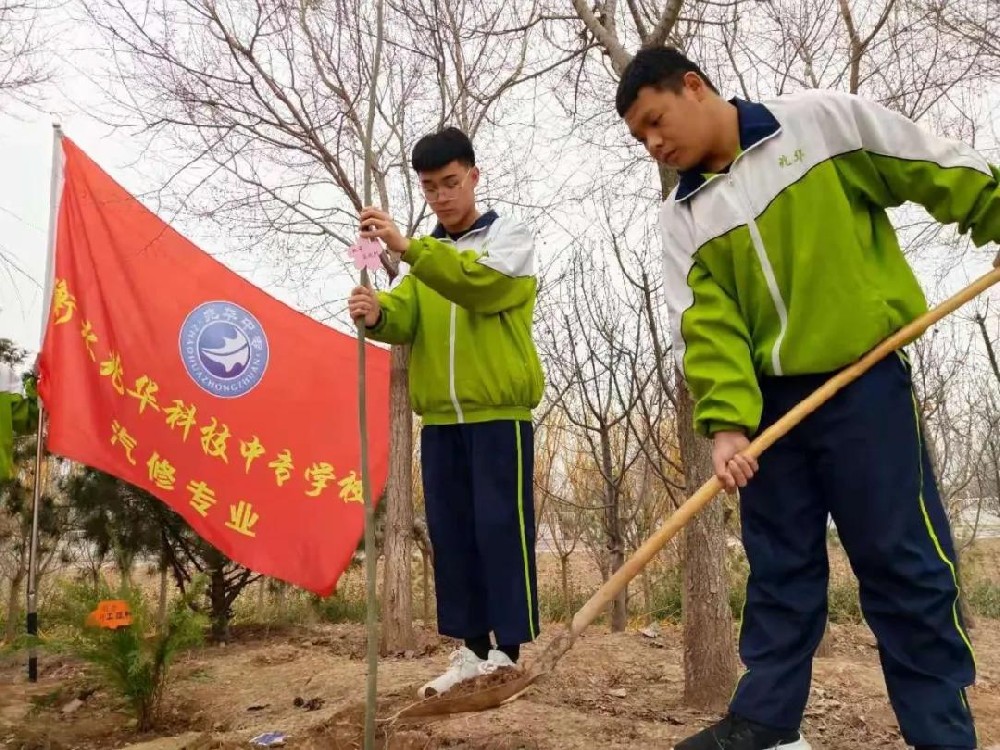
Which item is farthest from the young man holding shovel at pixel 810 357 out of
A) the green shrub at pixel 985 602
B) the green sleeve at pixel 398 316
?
the green shrub at pixel 985 602

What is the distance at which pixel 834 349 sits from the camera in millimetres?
1728

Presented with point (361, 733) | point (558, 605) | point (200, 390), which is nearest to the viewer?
point (361, 733)

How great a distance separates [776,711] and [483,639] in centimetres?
125

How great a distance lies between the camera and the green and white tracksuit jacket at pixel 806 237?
1731mm

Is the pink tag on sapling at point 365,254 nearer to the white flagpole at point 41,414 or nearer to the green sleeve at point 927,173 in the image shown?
the green sleeve at point 927,173

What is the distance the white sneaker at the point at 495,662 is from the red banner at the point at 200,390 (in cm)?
194

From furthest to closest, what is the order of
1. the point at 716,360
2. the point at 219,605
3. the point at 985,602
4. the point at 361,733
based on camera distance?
the point at 985,602 → the point at 219,605 → the point at 361,733 → the point at 716,360

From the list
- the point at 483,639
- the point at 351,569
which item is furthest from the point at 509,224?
the point at 351,569

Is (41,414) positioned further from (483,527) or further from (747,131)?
(747,131)

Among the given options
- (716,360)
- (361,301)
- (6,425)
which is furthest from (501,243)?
(6,425)

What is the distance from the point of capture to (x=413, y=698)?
2.71 meters

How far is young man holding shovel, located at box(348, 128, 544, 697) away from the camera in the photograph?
105 inches

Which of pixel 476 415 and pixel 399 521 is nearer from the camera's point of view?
pixel 476 415

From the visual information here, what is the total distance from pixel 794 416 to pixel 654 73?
858 millimetres
